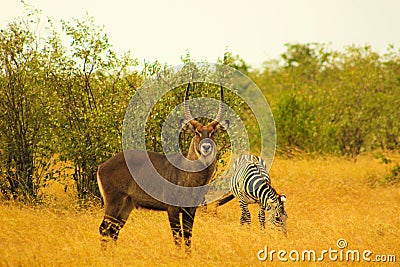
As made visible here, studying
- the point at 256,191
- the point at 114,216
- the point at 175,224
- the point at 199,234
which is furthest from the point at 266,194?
the point at 114,216

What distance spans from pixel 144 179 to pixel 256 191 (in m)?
2.18

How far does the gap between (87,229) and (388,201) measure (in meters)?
7.21

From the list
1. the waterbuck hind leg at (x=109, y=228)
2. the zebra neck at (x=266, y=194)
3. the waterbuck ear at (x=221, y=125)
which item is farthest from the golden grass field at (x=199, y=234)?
the waterbuck ear at (x=221, y=125)

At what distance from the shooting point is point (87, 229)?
8.53 meters

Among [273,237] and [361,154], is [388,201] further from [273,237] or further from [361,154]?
[361,154]

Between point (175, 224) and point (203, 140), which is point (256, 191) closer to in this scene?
point (203, 140)

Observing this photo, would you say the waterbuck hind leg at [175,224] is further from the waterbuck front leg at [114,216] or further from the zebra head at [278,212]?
the zebra head at [278,212]

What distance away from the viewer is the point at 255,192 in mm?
9500

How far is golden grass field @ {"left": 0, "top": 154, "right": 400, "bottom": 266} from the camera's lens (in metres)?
7.10

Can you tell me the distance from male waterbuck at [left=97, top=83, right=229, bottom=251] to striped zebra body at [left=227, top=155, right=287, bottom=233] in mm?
1221

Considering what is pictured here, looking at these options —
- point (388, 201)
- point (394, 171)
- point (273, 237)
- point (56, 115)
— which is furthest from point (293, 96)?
point (273, 237)

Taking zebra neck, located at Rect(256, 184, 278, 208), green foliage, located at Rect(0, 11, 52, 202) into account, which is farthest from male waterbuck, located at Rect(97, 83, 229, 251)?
green foliage, located at Rect(0, 11, 52, 202)

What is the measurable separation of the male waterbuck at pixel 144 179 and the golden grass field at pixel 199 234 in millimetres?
335

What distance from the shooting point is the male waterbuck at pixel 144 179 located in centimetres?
802
